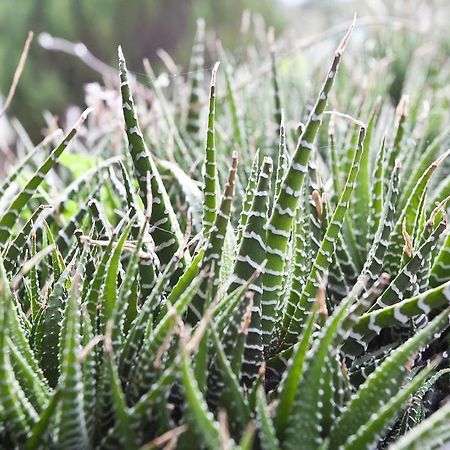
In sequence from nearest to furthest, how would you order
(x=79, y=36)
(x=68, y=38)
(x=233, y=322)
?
(x=233, y=322) → (x=68, y=38) → (x=79, y=36)

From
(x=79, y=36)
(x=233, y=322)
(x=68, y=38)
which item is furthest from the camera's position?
(x=79, y=36)

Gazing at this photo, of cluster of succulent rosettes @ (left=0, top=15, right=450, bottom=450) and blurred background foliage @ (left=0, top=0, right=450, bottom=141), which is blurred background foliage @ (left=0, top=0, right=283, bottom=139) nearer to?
blurred background foliage @ (left=0, top=0, right=450, bottom=141)

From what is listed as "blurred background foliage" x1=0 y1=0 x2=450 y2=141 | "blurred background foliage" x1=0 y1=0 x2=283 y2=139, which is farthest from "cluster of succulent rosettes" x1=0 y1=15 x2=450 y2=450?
"blurred background foliage" x1=0 y1=0 x2=283 y2=139

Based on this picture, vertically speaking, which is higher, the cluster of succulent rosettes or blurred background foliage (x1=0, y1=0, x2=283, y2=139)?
blurred background foliage (x1=0, y1=0, x2=283, y2=139)

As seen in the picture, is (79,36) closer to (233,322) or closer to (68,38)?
(68,38)

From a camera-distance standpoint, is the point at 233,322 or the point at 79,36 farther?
the point at 79,36

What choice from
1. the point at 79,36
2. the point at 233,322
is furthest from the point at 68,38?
the point at 233,322

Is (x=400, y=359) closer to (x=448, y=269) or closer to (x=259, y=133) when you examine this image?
(x=448, y=269)

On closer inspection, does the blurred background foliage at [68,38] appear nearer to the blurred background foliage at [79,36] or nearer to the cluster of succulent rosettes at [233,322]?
the blurred background foliage at [79,36]

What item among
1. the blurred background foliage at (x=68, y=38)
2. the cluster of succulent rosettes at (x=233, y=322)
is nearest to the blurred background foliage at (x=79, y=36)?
the blurred background foliage at (x=68, y=38)

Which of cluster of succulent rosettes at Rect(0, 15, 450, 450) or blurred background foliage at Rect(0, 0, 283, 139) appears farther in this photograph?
blurred background foliage at Rect(0, 0, 283, 139)

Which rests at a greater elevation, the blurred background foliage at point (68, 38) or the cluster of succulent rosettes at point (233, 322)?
the blurred background foliage at point (68, 38)
